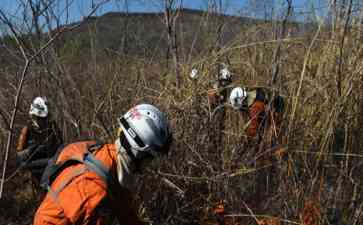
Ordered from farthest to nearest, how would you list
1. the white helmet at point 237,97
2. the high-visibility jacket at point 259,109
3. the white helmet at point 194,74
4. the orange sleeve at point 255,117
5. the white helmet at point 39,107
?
the white helmet at point 39,107, the white helmet at point 237,97, the orange sleeve at point 255,117, the white helmet at point 194,74, the high-visibility jacket at point 259,109

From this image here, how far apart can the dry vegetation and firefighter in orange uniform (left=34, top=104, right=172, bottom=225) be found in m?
0.52

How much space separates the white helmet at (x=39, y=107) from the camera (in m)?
5.04

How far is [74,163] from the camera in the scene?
241 cm

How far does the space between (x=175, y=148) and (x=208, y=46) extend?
97 cm

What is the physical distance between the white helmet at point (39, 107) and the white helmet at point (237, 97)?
Answer: 2134 millimetres

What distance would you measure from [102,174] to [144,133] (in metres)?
0.29

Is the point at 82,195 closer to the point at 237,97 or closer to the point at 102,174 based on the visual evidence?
the point at 102,174

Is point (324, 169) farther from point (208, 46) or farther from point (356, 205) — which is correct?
point (208, 46)

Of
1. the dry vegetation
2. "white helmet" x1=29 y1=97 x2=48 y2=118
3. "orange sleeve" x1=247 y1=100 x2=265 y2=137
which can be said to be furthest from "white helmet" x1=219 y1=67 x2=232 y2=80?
"white helmet" x1=29 y1=97 x2=48 y2=118

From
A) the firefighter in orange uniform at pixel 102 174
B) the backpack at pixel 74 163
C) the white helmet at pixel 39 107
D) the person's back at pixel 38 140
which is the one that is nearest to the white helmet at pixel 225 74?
the firefighter in orange uniform at pixel 102 174

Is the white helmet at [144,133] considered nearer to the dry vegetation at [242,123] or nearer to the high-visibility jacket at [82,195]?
the high-visibility jacket at [82,195]

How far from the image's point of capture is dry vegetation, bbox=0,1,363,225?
3.09 meters

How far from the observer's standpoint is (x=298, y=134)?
10.6ft

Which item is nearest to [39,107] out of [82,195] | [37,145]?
[37,145]
